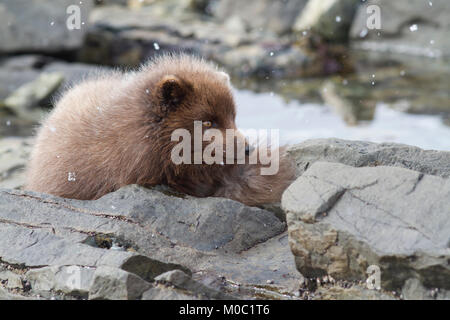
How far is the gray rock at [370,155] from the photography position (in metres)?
4.30

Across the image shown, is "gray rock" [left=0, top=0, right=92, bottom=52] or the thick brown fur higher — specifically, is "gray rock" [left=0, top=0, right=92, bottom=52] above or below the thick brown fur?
above

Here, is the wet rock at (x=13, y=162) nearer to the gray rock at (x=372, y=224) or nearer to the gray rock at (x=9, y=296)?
the gray rock at (x=9, y=296)

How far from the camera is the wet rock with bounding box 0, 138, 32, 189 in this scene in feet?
20.8

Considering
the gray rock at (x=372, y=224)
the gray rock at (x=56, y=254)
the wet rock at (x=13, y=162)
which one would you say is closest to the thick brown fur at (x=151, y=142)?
the gray rock at (x=56, y=254)

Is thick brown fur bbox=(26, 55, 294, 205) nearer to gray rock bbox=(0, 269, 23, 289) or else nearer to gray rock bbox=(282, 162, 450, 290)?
gray rock bbox=(0, 269, 23, 289)

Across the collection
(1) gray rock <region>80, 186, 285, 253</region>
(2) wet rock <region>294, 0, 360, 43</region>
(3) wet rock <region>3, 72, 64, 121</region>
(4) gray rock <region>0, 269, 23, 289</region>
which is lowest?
(4) gray rock <region>0, 269, 23, 289</region>

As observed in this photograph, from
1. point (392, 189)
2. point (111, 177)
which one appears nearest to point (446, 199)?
point (392, 189)

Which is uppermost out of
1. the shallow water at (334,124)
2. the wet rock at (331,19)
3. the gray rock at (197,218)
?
the wet rock at (331,19)

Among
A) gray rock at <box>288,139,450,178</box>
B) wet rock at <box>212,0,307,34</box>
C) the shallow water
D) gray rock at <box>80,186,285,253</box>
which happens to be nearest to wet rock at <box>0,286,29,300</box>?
gray rock at <box>80,186,285,253</box>

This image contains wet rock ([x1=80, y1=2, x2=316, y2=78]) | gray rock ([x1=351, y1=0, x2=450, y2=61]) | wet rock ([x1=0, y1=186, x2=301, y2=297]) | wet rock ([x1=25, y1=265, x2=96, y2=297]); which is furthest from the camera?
gray rock ([x1=351, y1=0, x2=450, y2=61])

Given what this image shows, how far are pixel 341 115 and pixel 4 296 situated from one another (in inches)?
307

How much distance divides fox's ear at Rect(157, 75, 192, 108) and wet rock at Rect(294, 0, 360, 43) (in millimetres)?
11886

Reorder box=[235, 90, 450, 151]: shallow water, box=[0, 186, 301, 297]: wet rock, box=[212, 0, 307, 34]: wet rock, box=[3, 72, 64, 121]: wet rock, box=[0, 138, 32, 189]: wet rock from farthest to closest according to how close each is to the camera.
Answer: box=[212, 0, 307, 34]: wet rock, box=[3, 72, 64, 121]: wet rock, box=[235, 90, 450, 151]: shallow water, box=[0, 138, 32, 189]: wet rock, box=[0, 186, 301, 297]: wet rock

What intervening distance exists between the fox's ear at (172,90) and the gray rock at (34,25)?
987 centimetres
